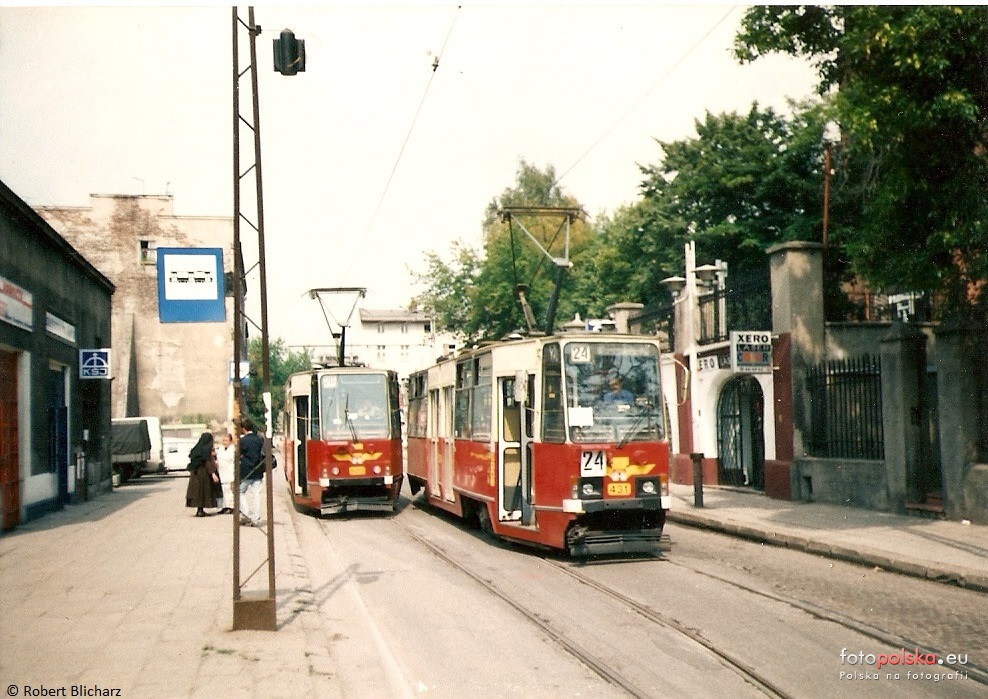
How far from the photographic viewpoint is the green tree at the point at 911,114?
11773mm

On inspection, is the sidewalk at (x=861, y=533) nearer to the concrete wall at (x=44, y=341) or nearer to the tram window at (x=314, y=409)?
the tram window at (x=314, y=409)

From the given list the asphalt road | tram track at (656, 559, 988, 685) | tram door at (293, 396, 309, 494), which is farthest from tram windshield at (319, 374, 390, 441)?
tram track at (656, 559, 988, 685)

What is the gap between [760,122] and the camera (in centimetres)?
3150

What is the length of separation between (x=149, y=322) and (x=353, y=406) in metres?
34.6

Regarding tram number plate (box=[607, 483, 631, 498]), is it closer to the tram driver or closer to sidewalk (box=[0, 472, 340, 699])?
the tram driver

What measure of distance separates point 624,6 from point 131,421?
30.4 m

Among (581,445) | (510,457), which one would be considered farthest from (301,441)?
(581,445)

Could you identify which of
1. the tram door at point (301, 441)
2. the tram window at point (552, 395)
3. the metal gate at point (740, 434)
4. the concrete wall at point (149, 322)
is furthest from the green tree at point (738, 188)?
the concrete wall at point (149, 322)

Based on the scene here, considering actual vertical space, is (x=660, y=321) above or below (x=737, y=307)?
above

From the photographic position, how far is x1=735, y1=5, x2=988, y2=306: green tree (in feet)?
38.6

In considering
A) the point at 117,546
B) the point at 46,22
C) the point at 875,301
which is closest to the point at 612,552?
the point at 117,546

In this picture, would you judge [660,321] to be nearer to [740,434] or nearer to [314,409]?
[740,434]

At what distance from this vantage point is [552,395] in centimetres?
1291

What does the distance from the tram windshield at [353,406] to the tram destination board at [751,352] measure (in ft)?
23.5
